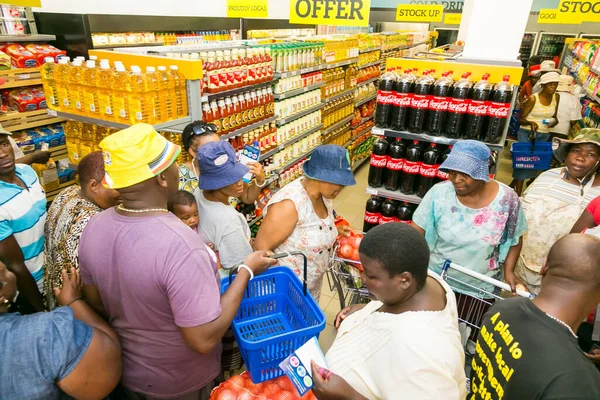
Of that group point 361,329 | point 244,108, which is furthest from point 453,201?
point 244,108

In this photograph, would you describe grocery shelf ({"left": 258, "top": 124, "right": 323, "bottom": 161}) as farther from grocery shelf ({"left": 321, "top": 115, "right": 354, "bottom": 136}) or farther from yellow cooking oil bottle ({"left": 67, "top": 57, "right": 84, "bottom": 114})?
yellow cooking oil bottle ({"left": 67, "top": 57, "right": 84, "bottom": 114})

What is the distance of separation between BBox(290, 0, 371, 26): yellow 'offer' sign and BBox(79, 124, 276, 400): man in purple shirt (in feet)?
14.7

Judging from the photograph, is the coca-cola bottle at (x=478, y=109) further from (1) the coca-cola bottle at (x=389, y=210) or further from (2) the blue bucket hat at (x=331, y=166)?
(2) the blue bucket hat at (x=331, y=166)

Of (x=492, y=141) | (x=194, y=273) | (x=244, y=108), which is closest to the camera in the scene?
(x=194, y=273)

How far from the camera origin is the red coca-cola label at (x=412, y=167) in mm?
3990

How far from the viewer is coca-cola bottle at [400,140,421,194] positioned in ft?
13.1

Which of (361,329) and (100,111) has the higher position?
(100,111)

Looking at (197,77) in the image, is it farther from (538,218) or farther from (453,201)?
(538,218)

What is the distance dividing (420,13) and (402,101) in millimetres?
7770

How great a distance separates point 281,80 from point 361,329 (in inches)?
165

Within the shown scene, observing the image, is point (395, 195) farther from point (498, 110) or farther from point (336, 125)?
point (336, 125)

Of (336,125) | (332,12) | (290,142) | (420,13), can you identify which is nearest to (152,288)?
(290,142)

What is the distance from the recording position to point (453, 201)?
2631mm

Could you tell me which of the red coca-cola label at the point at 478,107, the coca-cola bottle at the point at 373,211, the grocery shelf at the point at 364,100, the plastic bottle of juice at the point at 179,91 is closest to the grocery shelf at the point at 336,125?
the grocery shelf at the point at 364,100
